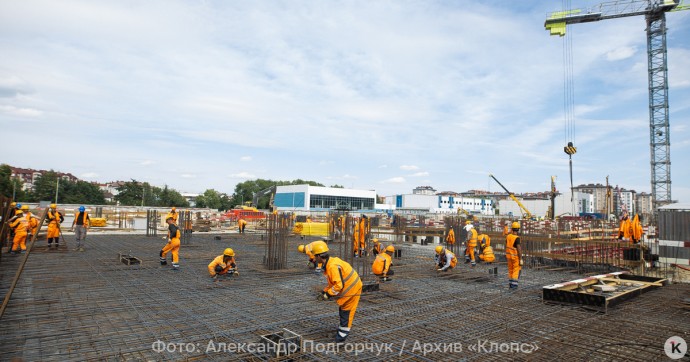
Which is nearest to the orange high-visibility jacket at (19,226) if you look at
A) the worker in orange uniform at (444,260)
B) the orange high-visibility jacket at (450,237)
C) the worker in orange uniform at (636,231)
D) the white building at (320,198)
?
the worker in orange uniform at (444,260)

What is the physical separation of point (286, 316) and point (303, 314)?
0.98ft

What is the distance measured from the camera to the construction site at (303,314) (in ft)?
15.2

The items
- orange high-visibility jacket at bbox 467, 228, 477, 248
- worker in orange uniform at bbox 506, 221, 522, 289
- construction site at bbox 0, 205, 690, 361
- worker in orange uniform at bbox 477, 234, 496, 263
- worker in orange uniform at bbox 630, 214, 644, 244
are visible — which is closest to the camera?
construction site at bbox 0, 205, 690, 361

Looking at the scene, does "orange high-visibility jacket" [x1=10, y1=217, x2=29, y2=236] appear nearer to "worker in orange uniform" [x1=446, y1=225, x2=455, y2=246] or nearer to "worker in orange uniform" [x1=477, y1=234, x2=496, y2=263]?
"worker in orange uniform" [x1=477, y1=234, x2=496, y2=263]

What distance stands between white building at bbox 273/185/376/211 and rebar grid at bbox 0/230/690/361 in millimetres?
55467

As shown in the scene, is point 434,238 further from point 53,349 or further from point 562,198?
point 562,198

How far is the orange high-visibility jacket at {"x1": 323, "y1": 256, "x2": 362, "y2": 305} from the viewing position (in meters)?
4.64

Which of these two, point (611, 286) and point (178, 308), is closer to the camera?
point (178, 308)

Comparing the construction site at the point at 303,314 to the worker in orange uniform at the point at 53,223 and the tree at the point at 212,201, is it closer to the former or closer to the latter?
the worker in orange uniform at the point at 53,223

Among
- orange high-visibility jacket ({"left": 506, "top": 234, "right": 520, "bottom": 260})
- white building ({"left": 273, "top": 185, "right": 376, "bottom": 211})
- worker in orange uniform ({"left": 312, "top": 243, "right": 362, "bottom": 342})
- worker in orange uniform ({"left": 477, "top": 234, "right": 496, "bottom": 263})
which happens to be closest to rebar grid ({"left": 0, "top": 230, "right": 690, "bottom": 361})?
worker in orange uniform ({"left": 312, "top": 243, "right": 362, "bottom": 342})

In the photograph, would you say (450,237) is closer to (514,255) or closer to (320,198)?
(514,255)

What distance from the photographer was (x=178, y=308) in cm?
642

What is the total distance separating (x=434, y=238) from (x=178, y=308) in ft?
56.2

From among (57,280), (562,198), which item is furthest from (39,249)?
(562,198)
